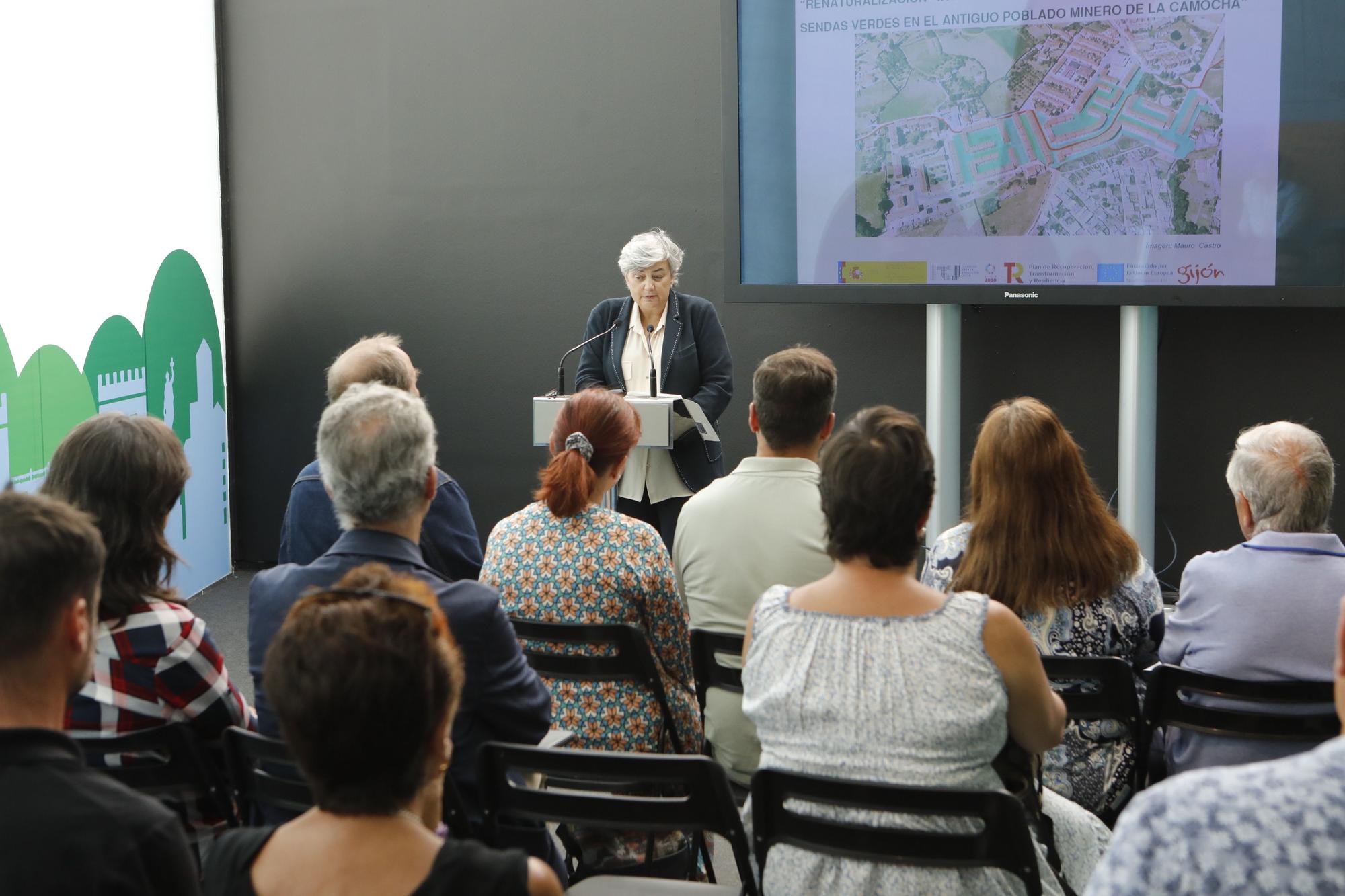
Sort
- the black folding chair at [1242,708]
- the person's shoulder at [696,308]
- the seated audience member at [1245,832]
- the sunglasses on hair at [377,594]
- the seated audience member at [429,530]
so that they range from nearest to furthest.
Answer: the seated audience member at [1245,832] < the sunglasses on hair at [377,594] < the black folding chair at [1242,708] < the seated audience member at [429,530] < the person's shoulder at [696,308]

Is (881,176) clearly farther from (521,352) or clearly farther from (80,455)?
(80,455)

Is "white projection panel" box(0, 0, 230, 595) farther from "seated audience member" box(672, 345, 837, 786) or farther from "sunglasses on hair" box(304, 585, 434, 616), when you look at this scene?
"sunglasses on hair" box(304, 585, 434, 616)

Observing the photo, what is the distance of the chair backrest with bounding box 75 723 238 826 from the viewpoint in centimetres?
196

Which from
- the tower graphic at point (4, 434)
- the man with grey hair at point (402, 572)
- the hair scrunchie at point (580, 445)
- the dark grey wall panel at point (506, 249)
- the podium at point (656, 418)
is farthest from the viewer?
the dark grey wall panel at point (506, 249)

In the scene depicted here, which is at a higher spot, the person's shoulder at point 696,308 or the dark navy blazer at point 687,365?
the person's shoulder at point 696,308

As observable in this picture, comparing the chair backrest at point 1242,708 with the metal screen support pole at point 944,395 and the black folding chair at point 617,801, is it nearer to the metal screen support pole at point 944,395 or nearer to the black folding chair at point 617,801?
the black folding chair at point 617,801

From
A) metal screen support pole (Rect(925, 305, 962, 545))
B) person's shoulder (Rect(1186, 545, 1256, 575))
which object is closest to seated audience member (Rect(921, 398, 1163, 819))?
person's shoulder (Rect(1186, 545, 1256, 575))

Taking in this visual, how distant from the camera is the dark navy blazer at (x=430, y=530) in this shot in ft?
9.27

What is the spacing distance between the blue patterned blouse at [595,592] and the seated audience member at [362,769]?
1.25 meters

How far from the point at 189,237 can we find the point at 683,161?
215 centimetres

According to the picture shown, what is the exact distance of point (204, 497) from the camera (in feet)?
18.7

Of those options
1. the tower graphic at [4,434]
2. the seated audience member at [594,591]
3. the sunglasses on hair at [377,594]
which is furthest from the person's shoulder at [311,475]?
the tower graphic at [4,434]

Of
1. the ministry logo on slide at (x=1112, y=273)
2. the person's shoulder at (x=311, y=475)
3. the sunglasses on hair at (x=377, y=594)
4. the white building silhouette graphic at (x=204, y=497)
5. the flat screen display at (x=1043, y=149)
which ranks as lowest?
the white building silhouette graphic at (x=204, y=497)

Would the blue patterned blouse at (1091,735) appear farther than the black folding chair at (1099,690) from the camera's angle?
Yes
